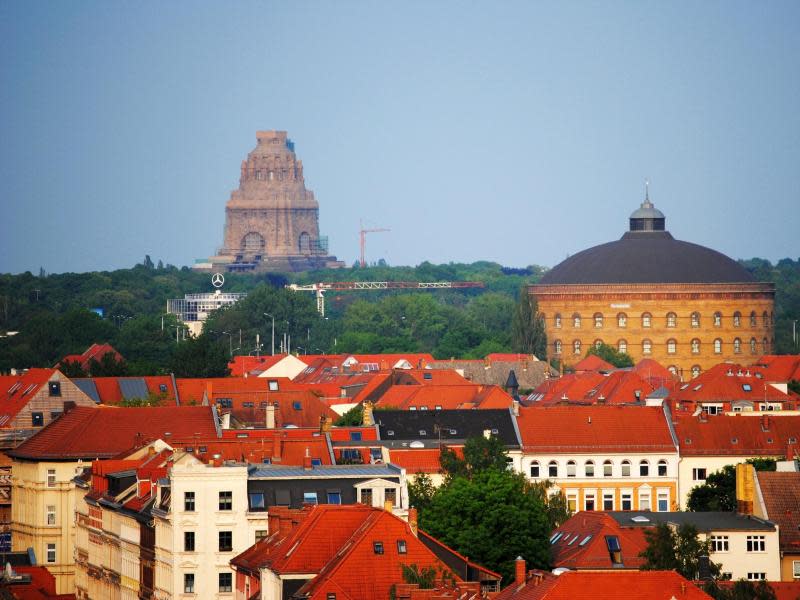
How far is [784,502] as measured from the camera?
78750 millimetres

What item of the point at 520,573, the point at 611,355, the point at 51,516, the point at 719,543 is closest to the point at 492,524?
the point at 719,543

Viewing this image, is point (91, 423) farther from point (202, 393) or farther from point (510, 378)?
point (510, 378)

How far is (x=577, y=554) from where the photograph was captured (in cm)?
7175

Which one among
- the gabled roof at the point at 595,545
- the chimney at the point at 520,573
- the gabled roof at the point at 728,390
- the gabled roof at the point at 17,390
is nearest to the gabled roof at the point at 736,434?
the gabled roof at the point at 728,390

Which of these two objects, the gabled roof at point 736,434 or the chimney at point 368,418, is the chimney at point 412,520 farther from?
the gabled roof at point 736,434

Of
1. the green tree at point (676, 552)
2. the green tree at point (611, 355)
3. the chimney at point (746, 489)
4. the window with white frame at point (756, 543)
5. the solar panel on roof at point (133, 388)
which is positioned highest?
the green tree at point (611, 355)

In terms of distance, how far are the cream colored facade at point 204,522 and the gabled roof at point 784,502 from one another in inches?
621

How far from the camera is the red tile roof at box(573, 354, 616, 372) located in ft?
585

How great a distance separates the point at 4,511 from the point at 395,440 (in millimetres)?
14974

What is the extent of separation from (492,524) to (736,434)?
37.4 meters

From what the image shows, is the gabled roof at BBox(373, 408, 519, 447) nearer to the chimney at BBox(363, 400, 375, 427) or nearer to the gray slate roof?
the chimney at BBox(363, 400, 375, 427)

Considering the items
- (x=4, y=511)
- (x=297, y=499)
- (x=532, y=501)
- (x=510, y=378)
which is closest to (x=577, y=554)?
(x=532, y=501)

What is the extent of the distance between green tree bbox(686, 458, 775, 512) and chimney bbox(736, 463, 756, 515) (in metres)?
4.16

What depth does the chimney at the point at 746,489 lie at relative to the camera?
7992cm
